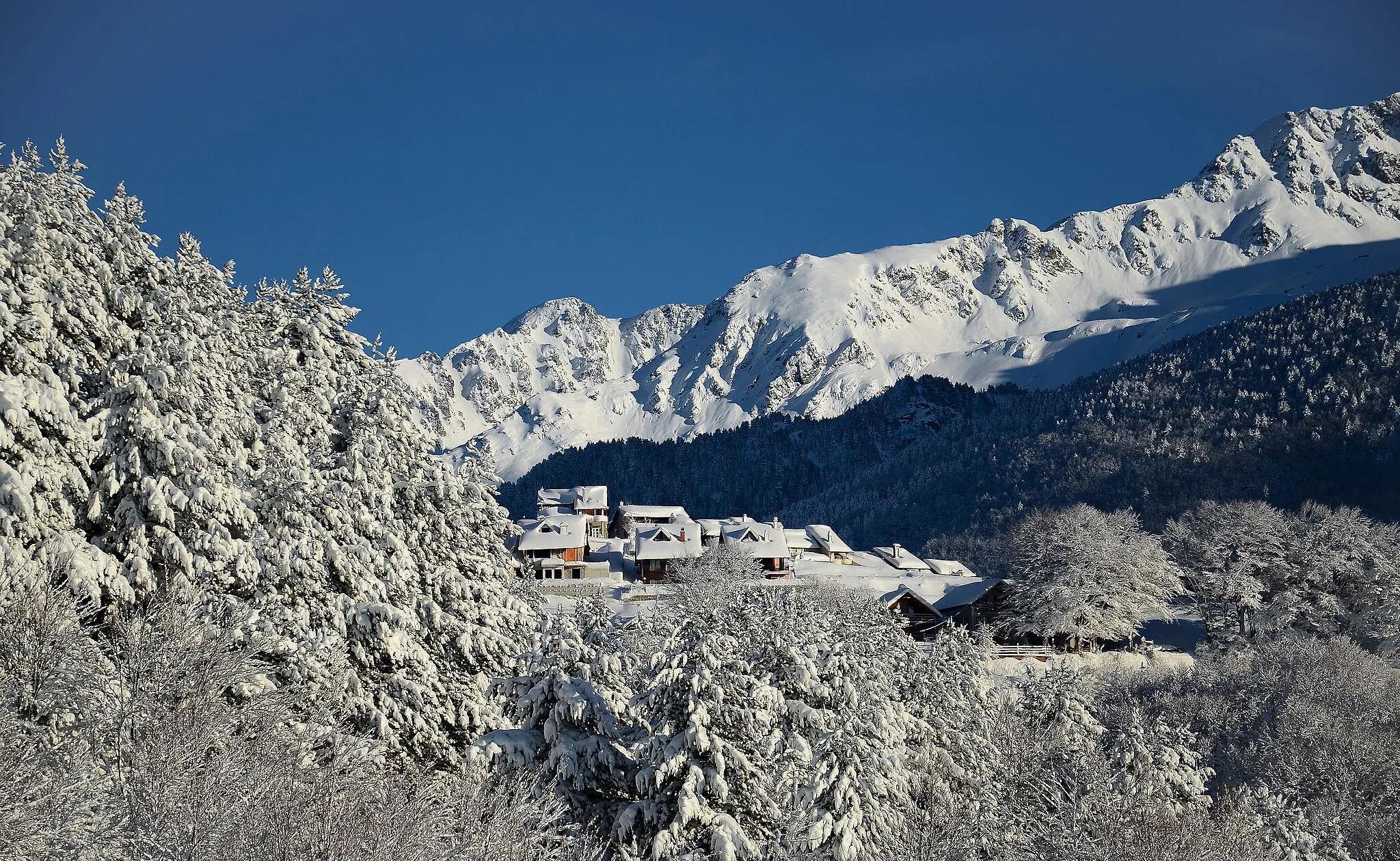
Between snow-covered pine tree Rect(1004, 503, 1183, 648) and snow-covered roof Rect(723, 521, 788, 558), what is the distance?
20913mm

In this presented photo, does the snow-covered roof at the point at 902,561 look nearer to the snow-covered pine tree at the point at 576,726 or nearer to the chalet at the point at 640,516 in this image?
the chalet at the point at 640,516

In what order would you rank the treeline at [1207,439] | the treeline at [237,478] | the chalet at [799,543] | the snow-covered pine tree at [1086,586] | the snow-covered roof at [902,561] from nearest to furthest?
the treeline at [237,478]
the snow-covered pine tree at [1086,586]
the snow-covered roof at [902,561]
the chalet at [799,543]
the treeline at [1207,439]

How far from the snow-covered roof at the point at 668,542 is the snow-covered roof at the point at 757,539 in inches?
121

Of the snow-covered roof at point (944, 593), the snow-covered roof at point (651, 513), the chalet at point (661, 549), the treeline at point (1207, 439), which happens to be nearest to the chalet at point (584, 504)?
the snow-covered roof at point (651, 513)

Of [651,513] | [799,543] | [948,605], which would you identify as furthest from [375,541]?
[651,513]

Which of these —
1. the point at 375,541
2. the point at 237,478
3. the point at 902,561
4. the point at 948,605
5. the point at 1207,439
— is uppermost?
the point at 237,478

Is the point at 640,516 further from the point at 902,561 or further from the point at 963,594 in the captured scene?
the point at 963,594

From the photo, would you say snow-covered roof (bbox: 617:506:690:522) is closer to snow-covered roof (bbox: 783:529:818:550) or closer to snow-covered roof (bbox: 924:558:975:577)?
snow-covered roof (bbox: 783:529:818:550)

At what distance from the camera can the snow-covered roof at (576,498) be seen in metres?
134

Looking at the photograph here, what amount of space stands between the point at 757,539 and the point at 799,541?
36.0ft

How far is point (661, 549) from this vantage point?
85250 millimetres

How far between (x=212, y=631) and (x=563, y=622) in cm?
667

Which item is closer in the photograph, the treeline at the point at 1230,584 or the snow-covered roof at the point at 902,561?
the treeline at the point at 1230,584

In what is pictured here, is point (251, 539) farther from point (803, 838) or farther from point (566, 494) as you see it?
point (566, 494)
